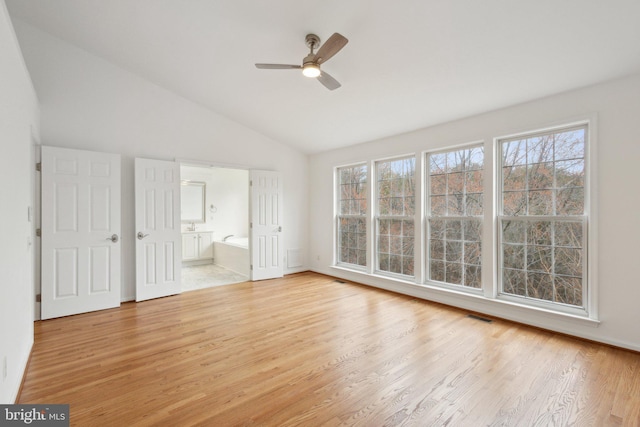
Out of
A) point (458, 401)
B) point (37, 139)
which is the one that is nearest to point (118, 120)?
point (37, 139)

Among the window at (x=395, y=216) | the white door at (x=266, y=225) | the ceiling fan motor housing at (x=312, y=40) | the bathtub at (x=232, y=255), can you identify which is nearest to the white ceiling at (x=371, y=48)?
the ceiling fan motor housing at (x=312, y=40)

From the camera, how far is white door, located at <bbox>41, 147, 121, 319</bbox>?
143 inches

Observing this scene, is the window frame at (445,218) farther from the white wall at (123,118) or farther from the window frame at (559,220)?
the white wall at (123,118)

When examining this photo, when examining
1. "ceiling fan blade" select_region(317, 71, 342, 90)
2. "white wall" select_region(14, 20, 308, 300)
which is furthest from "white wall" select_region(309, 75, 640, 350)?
"white wall" select_region(14, 20, 308, 300)

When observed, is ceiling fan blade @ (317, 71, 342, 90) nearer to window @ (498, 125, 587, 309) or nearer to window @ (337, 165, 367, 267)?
window @ (498, 125, 587, 309)

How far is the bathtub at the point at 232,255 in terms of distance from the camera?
5953mm

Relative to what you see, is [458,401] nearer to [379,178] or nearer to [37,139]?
[379,178]

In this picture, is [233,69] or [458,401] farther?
[233,69]

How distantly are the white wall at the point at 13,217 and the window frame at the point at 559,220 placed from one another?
4.61m

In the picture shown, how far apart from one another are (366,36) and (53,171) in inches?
159

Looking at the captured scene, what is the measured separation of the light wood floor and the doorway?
8.52ft

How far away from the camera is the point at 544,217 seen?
3318 millimetres

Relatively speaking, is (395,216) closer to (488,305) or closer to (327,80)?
(488,305)

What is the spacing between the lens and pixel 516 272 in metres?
3.59
